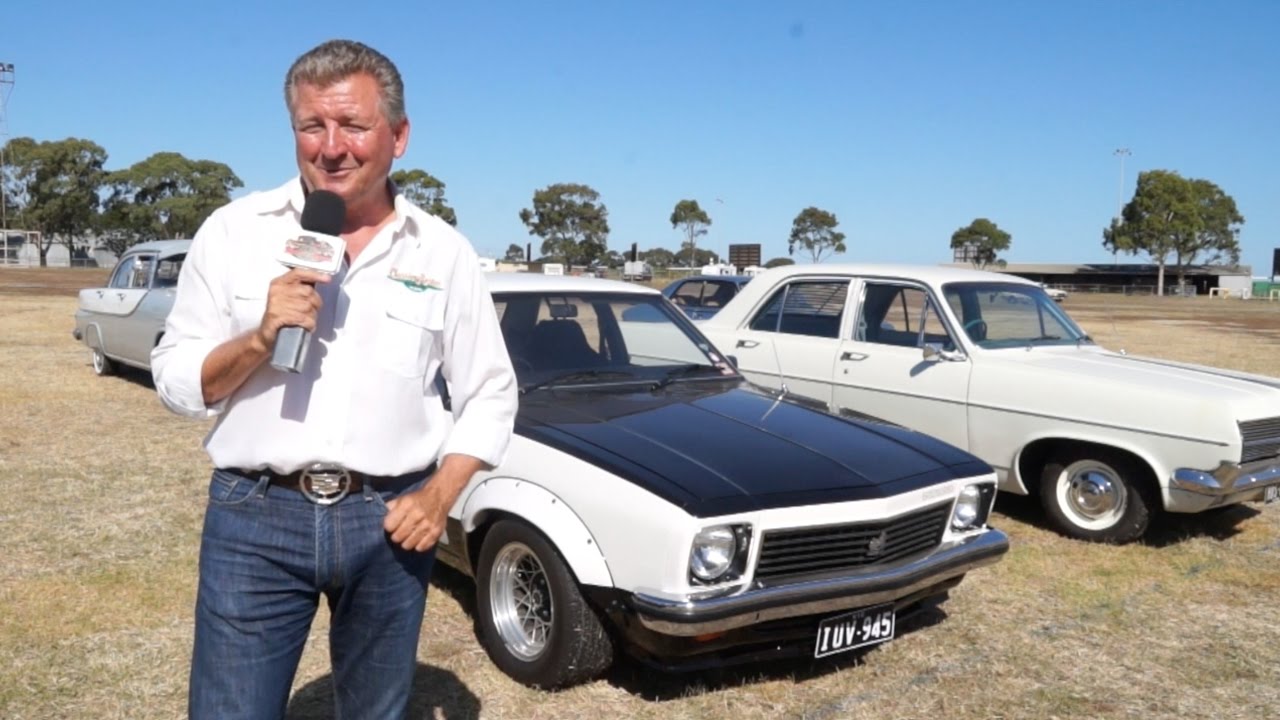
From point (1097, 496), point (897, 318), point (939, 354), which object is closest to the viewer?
point (1097, 496)

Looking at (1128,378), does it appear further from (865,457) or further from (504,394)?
(504,394)

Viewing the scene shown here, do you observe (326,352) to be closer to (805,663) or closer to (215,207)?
(805,663)

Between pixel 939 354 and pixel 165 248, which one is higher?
pixel 165 248

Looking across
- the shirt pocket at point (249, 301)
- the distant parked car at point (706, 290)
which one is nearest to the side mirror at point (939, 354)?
the shirt pocket at point (249, 301)

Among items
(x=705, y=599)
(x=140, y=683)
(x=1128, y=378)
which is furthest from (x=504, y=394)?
(x=1128, y=378)

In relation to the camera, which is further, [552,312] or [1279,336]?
[1279,336]

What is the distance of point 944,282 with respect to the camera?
6922 mm

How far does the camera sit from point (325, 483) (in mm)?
1930

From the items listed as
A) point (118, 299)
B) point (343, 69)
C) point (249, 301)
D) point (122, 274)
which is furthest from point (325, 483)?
point (122, 274)

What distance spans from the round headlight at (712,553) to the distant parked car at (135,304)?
8422 millimetres

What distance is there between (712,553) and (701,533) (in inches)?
4.5

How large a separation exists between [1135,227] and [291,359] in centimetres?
8252

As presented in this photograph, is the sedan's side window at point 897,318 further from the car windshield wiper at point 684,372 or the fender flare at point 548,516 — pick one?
the fender flare at point 548,516

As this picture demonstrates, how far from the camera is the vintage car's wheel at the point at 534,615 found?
146 inches
